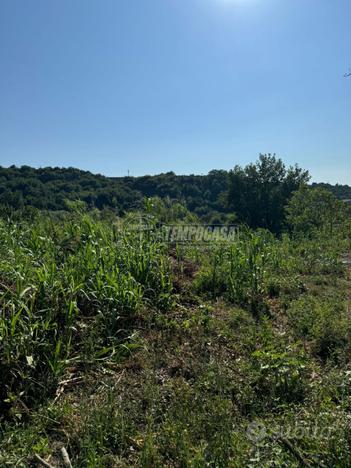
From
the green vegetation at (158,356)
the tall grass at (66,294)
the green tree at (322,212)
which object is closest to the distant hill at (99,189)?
the tall grass at (66,294)

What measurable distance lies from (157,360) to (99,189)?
16100 millimetres

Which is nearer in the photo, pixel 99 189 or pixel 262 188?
pixel 99 189

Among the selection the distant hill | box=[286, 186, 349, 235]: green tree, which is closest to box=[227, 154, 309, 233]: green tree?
the distant hill

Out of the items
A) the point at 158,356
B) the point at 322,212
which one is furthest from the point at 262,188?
the point at 158,356

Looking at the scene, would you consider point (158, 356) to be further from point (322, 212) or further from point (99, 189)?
point (99, 189)

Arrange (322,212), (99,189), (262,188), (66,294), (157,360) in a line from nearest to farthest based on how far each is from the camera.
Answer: (157,360), (66,294), (322,212), (99,189), (262,188)

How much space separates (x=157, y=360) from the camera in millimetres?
2426

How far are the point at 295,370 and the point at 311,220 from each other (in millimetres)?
13954

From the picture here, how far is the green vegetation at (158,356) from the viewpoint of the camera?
1.68 meters

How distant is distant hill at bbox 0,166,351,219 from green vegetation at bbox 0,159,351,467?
4.71 ft

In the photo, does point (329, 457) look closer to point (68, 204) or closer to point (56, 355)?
point (56, 355)

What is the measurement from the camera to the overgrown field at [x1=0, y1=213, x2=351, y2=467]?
1677 mm

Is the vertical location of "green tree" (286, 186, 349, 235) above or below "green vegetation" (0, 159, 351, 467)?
above

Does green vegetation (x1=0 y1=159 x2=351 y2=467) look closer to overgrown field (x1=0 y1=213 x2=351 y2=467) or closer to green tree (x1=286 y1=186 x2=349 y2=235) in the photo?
overgrown field (x1=0 y1=213 x2=351 y2=467)
